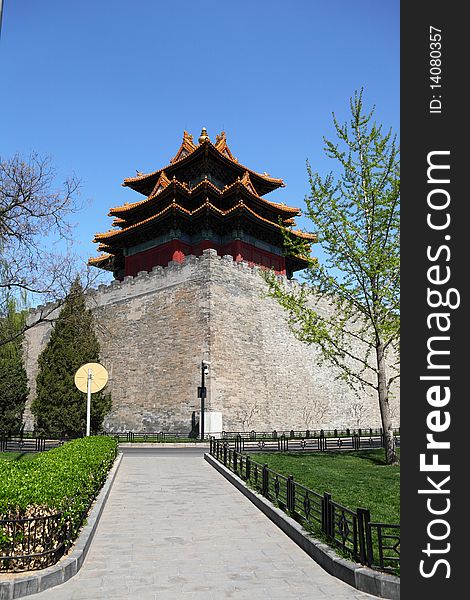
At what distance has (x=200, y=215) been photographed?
3216 centimetres

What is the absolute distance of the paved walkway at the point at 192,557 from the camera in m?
5.20

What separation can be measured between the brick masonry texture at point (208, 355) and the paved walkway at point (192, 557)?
52.9ft

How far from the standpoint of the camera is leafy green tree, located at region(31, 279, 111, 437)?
85.6 feet

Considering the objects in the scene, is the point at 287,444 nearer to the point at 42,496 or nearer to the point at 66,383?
the point at 66,383

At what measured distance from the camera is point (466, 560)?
368 centimetres

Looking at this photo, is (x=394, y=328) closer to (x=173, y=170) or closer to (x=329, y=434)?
(x=329, y=434)

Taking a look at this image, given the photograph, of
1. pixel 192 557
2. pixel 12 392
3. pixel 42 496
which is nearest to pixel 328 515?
pixel 192 557

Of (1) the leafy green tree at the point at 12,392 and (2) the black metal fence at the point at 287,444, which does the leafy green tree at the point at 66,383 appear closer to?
(1) the leafy green tree at the point at 12,392

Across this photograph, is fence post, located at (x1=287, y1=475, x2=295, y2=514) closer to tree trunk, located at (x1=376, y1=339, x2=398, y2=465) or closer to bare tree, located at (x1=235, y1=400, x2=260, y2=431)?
tree trunk, located at (x1=376, y1=339, x2=398, y2=465)

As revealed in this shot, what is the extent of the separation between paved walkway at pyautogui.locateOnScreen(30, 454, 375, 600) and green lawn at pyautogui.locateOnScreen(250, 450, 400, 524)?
180 centimetres

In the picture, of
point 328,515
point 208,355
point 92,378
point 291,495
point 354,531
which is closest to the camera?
point 354,531

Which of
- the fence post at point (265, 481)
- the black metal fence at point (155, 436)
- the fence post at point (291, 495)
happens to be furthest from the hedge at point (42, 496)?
the black metal fence at point (155, 436)

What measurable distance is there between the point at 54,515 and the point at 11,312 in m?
32.8

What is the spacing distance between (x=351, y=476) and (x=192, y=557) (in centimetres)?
795
